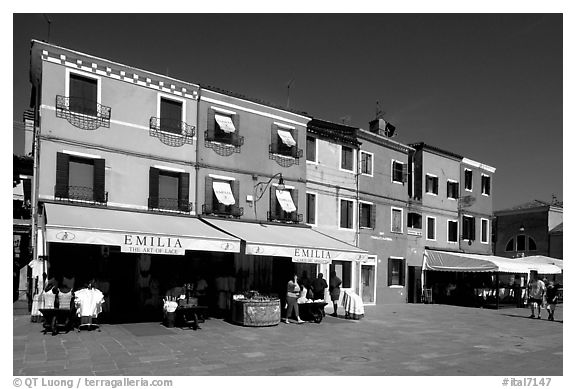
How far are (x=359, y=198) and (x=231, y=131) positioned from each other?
334 inches

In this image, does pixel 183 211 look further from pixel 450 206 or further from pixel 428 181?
pixel 450 206

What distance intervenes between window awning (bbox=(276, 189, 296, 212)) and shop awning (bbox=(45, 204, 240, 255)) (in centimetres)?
459

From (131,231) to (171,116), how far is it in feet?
19.4

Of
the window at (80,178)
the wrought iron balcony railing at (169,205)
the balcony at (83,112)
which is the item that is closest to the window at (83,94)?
the balcony at (83,112)

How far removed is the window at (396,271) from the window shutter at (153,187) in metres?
13.9

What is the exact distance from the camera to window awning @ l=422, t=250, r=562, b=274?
84.7 ft

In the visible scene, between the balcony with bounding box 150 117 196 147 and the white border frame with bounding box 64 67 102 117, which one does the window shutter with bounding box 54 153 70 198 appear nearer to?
the white border frame with bounding box 64 67 102 117

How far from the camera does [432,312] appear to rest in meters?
22.7

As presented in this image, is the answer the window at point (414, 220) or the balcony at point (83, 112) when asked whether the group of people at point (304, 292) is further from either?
the window at point (414, 220)

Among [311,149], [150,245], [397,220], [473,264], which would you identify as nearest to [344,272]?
[397,220]

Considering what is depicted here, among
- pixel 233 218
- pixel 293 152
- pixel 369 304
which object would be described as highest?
pixel 293 152

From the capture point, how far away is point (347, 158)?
81.6ft

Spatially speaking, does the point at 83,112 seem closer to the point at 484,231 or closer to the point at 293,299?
the point at 293,299
